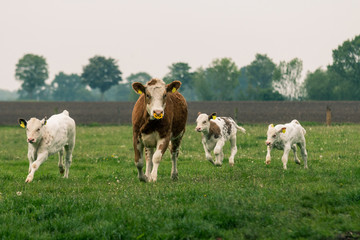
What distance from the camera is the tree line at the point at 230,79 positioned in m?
90.3

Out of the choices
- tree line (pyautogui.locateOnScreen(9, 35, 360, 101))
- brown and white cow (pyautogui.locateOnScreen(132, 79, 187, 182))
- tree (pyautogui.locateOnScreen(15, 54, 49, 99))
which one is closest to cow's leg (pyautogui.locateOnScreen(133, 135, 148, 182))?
brown and white cow (pyautogui.locateOnScreen(132, 79, 187, 182))

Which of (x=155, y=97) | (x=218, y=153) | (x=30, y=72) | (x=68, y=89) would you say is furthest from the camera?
(x=68, y=89)

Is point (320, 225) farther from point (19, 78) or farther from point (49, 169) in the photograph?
point (19, 78)

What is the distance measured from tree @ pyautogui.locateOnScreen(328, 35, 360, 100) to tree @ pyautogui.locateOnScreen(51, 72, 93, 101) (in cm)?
9417

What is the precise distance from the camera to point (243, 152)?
1827 centimetres

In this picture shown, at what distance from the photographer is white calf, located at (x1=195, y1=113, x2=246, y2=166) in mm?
14195

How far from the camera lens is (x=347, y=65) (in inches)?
3570

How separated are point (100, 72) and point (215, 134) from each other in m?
124

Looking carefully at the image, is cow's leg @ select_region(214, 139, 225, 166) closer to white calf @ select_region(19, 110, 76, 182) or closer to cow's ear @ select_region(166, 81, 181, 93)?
cow's ear @ select_region(166, 81, 181, 93)

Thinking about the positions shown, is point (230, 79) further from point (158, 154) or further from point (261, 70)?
point (158, 154)

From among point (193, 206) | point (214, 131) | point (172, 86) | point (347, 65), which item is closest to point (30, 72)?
point (347, 65)

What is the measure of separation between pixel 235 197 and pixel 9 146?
699 inches

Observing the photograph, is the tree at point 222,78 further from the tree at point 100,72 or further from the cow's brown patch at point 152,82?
the cow's brown patch at point 152,82

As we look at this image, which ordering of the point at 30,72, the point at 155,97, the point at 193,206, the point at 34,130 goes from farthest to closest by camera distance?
the point at 30,72 → the point at 34,130 → the point at 155,97 → the point at 193,206
